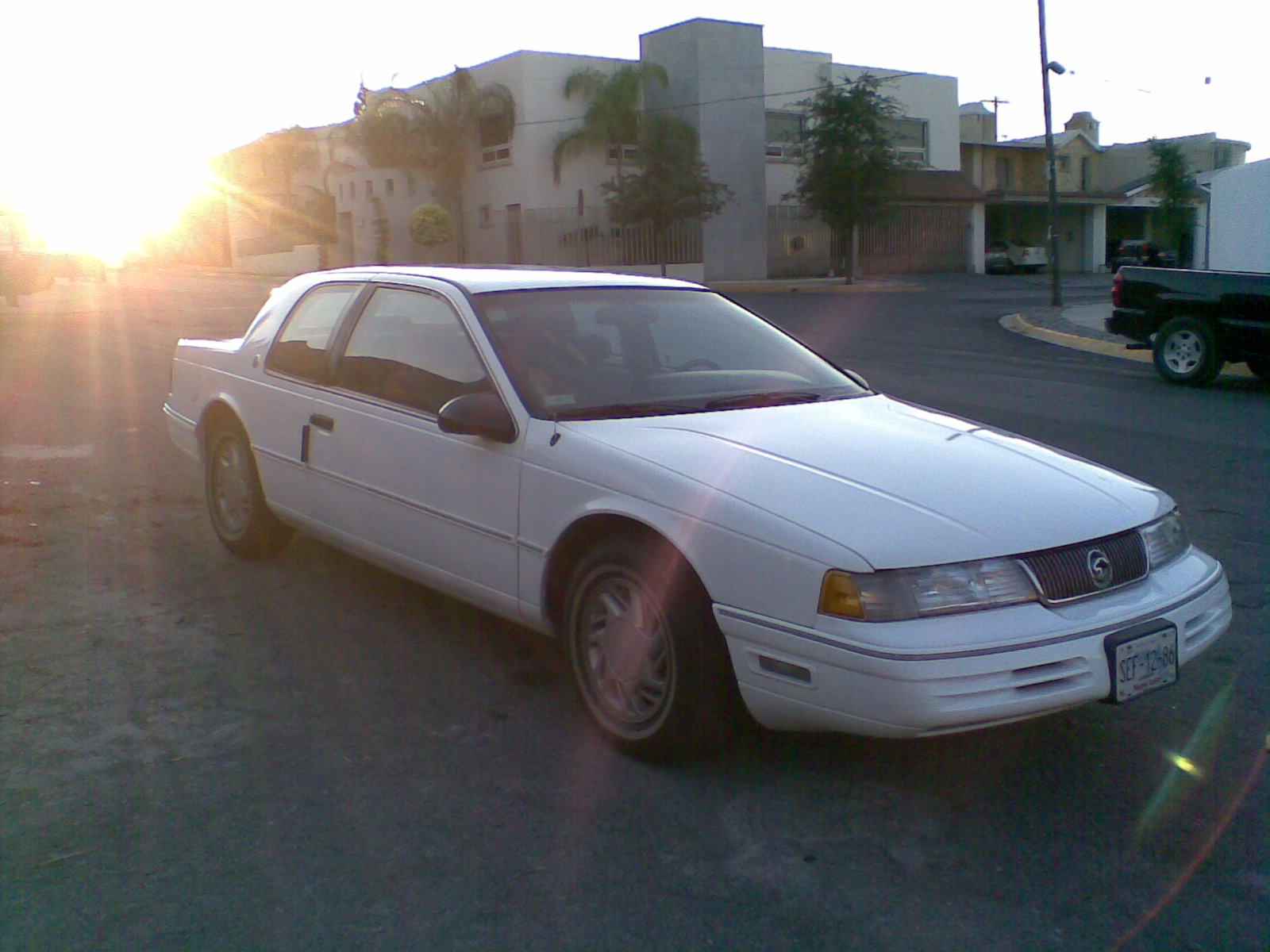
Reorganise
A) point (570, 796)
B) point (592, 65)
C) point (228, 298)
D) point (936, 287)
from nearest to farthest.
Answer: point (570, 796) → point (228, 298) → point (936, 287) → point (592, 65)

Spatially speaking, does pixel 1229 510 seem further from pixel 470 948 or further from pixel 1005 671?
pixel 470 948

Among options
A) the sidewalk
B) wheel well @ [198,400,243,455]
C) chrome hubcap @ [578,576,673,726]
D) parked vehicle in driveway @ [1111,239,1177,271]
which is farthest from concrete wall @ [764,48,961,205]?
chrome hubcap @ [578,576,673,726]

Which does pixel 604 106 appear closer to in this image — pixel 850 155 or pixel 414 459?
pixel 850 155

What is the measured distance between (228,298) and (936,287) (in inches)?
797

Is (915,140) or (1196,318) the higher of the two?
(915,140)

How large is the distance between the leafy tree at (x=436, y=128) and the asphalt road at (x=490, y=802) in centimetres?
3781

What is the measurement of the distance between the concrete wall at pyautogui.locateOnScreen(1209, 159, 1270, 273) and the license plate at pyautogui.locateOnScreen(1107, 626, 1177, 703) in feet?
69.0

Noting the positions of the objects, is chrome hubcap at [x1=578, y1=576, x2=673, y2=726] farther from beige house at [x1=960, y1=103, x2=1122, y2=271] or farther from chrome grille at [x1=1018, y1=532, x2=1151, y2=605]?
beige house at [x1=960, y1=103, x2=1122, y2=271]

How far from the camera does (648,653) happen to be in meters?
3.86

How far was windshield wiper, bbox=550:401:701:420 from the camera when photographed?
4.37 m

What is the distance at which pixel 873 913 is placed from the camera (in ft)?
10.0

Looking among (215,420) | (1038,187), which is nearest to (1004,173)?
(1038,187)

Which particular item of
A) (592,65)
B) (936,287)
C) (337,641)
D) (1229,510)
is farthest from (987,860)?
(592,65)

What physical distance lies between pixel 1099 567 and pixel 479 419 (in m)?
2.04
